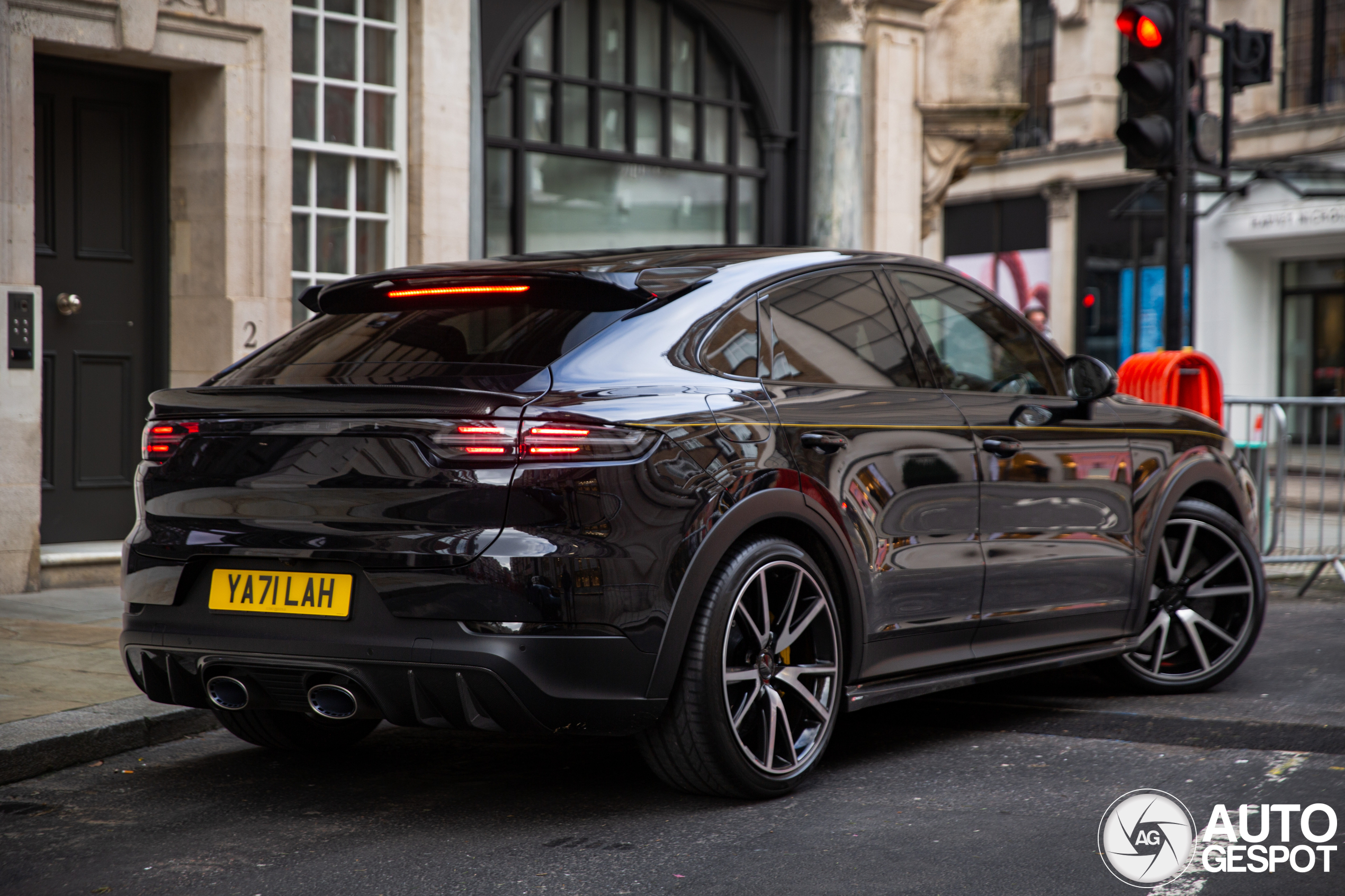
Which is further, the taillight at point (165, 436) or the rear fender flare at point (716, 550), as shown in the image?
the taillight at point (165, 436)

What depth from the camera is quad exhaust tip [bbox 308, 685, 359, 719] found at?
13.1 feet

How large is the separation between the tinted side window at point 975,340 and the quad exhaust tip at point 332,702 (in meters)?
2.29

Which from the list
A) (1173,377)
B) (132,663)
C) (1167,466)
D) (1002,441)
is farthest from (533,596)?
(1173,377)

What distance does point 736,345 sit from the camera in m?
4.50

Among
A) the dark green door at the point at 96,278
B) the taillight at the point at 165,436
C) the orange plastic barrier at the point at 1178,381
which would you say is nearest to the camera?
the taillight at the point at 165,436

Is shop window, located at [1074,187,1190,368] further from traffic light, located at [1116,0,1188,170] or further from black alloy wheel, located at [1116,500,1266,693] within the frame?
black alloy wheel, located at [1116,500,1266,693]

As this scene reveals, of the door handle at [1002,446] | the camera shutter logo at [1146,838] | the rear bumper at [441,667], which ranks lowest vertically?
the camera shutter logo at [1146,838]

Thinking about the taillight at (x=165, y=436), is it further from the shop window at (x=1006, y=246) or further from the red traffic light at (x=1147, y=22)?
the shop window at (x=1006, y=246)

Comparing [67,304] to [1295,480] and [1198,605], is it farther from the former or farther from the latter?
[1295,480]

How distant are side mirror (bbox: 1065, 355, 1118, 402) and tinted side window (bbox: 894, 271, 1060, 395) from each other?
0.13m

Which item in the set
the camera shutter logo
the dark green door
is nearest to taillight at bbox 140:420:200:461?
the camera shutter logo

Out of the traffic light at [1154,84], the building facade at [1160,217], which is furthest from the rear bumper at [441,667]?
the building facade at [1160,217]

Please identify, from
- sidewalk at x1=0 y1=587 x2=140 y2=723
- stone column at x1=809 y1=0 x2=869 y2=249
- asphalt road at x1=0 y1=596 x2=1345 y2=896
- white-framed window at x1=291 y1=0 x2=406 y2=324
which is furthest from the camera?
stone column at x1=809 y1=0 x2=869 y2=249

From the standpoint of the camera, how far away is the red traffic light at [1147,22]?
8.62 meters
